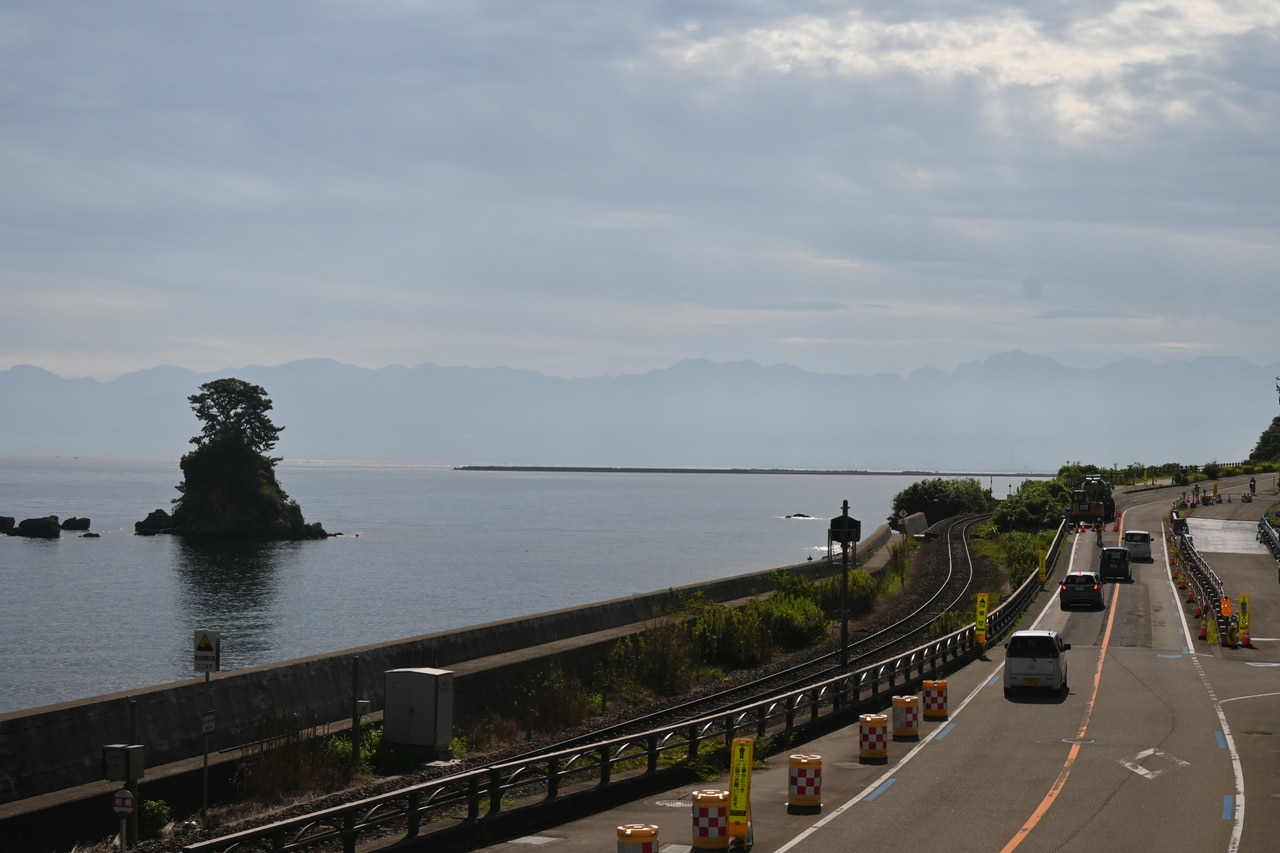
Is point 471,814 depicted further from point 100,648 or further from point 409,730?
point 100,648

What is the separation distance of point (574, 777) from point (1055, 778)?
7.98 metres

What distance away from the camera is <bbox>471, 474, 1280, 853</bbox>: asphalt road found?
1595 cm

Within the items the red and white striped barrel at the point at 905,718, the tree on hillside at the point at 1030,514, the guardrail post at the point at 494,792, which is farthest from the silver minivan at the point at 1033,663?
the tree on hillside at the point at 1030,514

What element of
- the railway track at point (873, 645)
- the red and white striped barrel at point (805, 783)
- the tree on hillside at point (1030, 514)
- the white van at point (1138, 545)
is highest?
the tree on hillside at point (1030, 514)

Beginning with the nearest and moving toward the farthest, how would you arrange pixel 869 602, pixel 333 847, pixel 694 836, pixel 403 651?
pixel 694 836 → pixel 333 847 → pixel 403 651 → pixel 869 602

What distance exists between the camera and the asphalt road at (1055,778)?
52.3ft

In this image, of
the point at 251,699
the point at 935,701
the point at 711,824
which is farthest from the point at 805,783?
the point at 251,699

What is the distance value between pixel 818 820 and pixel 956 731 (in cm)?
873

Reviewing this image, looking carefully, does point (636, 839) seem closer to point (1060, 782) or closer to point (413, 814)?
point (413, 814)

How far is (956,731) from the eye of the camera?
24625 mm

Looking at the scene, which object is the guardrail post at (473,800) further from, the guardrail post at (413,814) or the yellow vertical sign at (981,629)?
the yellow vertical sign at (981,629)

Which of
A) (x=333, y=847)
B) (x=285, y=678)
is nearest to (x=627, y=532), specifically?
(x=285, y=678)

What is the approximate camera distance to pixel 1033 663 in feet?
96.0

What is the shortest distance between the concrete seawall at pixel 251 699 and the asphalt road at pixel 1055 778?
887 centimetres
